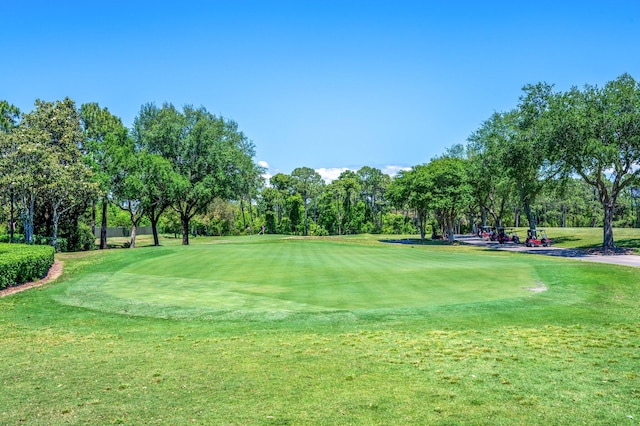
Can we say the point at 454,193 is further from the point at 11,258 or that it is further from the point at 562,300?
the point at 11,258

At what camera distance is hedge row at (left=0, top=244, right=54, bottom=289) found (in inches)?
708

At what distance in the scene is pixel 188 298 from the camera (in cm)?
1599

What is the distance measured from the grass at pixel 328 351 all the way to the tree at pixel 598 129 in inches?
731

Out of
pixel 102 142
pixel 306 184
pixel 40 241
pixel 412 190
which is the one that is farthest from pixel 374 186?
pixel 40 241

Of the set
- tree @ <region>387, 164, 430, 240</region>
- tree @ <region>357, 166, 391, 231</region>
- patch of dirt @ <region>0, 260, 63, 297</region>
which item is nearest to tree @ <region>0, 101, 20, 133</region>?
patch of dirt @ <region>0, 260, 63, 297</region>

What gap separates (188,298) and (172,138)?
124 ft

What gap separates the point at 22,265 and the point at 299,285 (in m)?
12.1

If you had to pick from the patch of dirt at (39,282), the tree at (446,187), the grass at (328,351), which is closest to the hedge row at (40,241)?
the patch of dirt at (39,282)

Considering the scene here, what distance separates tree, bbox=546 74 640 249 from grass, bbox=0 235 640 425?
18560 millimetres

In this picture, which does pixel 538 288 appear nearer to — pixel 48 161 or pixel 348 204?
pixel 48 161

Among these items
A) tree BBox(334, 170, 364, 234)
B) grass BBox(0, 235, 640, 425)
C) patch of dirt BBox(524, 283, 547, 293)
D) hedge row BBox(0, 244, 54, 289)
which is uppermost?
tree BBox(334, 170, 364, 234)

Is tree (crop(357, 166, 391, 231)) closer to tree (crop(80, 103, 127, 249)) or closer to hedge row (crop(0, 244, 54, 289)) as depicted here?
tree (crop(80, 103, 127, 249))

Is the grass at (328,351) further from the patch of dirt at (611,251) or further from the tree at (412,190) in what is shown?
the tree at (412,190)

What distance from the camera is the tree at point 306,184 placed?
288 ft
